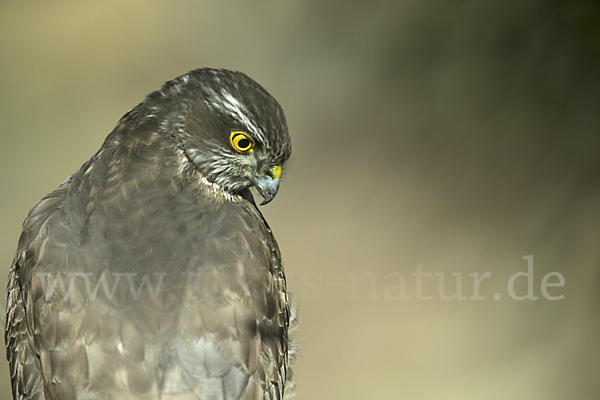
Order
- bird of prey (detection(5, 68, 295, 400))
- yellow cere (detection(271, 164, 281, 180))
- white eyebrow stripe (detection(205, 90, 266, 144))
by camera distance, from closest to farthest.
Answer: bird of prey (detection(5, 68, 295, 400)) < white eyebrow stripe (detection(205, 90, 266, 144)) < yellow cere (detection(271, 164, 281, 180))

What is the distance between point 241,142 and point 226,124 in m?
0.08

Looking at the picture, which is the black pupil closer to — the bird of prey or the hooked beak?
the bird of prey

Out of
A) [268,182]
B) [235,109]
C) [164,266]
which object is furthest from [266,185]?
[164,266]

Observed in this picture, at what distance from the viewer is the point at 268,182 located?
1977 mm

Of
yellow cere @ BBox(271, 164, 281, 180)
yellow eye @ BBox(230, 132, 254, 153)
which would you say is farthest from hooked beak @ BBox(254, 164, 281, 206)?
yellow eye @ BBox(230, 132, 254, 153)

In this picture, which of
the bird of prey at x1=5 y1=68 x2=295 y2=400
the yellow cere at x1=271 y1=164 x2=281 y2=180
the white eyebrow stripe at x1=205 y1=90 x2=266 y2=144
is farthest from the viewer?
the yellow cere at x1=271 y1=164 x2=281 y2=180

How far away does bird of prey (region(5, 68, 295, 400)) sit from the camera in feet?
5.45

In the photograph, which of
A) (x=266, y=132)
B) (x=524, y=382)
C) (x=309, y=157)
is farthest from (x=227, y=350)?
(x=524, y=382)

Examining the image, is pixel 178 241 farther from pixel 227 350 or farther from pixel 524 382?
pixel 524 382

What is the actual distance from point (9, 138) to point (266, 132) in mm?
2916

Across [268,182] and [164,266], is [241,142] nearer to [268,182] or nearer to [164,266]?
[268,182]

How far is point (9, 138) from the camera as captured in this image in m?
3.94

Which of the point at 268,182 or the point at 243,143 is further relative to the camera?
the point at 268,182

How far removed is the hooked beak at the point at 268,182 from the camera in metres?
1.96
